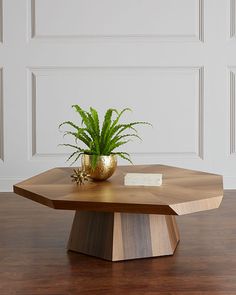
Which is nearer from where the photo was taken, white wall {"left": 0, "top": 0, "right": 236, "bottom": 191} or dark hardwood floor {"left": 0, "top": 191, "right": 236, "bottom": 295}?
dark hardwood floor {"left": 0, "top": 191, "right": 236, "bottom": 295}

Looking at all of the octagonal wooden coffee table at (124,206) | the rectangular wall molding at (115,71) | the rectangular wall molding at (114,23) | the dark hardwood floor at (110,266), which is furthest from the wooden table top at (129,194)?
the rectangular wall molding at (114,23)

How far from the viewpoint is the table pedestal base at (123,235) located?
7.02ft

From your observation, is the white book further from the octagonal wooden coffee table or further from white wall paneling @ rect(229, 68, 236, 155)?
white wall paneling @ rect(229, 68, 236, 155)

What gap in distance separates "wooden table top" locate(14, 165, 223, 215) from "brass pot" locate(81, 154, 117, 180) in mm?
32

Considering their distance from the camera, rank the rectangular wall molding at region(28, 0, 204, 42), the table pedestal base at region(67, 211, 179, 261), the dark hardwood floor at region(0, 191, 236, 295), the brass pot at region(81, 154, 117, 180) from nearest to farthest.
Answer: the dark hardwood floor at region(0, 191, 236, 295)
the table pedestal base at region(67, 211, 179, 261)
the brass pot at region(81, 154, 117, 180)
the rectangular wall molding at region(28, 0, 204, 42)

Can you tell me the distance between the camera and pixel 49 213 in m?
3.11

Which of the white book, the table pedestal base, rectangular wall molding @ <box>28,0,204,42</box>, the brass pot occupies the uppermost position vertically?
rectangular wall molding @ <box>28,0,204,42</box>

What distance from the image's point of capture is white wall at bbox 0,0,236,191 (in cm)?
386

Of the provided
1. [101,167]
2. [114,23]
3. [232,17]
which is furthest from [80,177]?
[232,17]

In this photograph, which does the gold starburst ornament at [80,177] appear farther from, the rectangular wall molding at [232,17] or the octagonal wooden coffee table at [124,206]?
the rectangular wall molding at [232,17]

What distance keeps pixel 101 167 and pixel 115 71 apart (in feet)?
5.59

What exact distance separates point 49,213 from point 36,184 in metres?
0.92

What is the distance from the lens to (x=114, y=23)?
3.87m

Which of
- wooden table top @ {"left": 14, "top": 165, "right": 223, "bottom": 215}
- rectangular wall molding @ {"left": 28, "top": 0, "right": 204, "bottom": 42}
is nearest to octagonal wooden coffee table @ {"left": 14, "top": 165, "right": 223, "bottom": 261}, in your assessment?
wooden table top @ {"left": 14, "top": 165, "right": 223, "bottom": 215}
